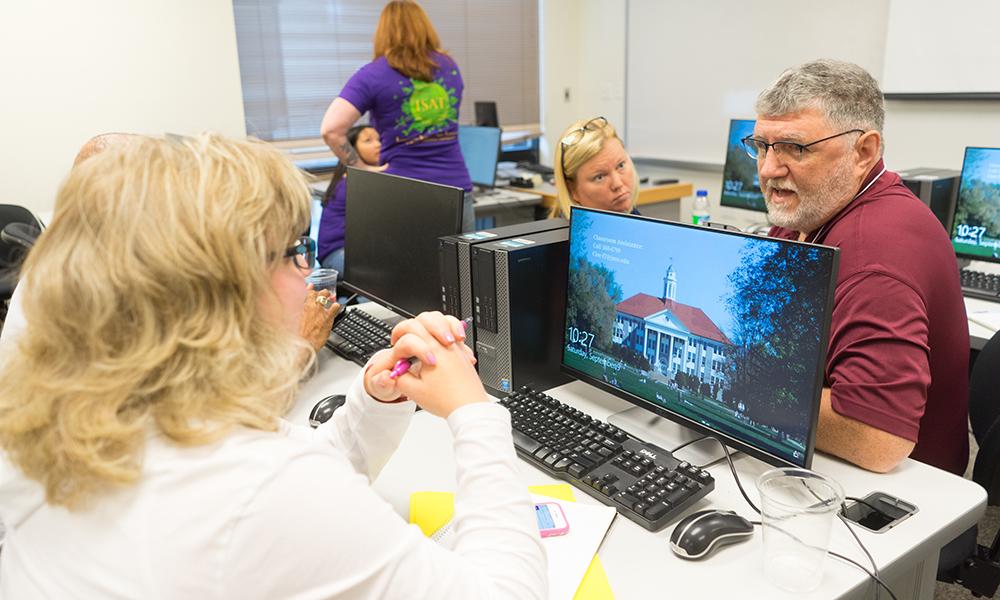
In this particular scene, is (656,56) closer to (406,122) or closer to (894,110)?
(894,110)

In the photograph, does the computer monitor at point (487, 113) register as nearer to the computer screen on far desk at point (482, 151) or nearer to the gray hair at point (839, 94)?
the computer screen on far desk at point (482, 151)

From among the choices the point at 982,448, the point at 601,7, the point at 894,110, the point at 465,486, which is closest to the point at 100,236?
the point at 465,486

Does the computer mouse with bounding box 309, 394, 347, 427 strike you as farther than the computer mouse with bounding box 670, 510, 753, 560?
Yes

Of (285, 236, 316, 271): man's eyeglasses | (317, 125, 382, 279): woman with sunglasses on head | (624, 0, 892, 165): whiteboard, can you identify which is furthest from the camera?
(624, 0, 892, 165): whiteboard

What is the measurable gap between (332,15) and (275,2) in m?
0.35

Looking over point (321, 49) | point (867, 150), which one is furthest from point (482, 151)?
point (867, 150)

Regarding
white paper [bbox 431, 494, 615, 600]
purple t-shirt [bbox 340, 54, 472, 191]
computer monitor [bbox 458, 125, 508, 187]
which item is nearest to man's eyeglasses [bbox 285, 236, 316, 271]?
white paper [bbox 431, 494, 615, 600]

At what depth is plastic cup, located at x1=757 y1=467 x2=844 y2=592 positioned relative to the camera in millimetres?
914

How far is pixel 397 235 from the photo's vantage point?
180 centimetres

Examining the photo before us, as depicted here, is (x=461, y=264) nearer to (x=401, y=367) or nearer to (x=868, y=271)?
(x=401, y=367)

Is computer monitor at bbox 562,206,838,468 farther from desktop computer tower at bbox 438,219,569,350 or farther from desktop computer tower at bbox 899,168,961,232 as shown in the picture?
desktop computer tower at bbox 899,168,961,232

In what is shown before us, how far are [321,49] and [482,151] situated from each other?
1235mm

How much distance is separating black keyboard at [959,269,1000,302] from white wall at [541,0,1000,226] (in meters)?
1.36

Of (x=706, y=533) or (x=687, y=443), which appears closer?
(x=706, y=533)
